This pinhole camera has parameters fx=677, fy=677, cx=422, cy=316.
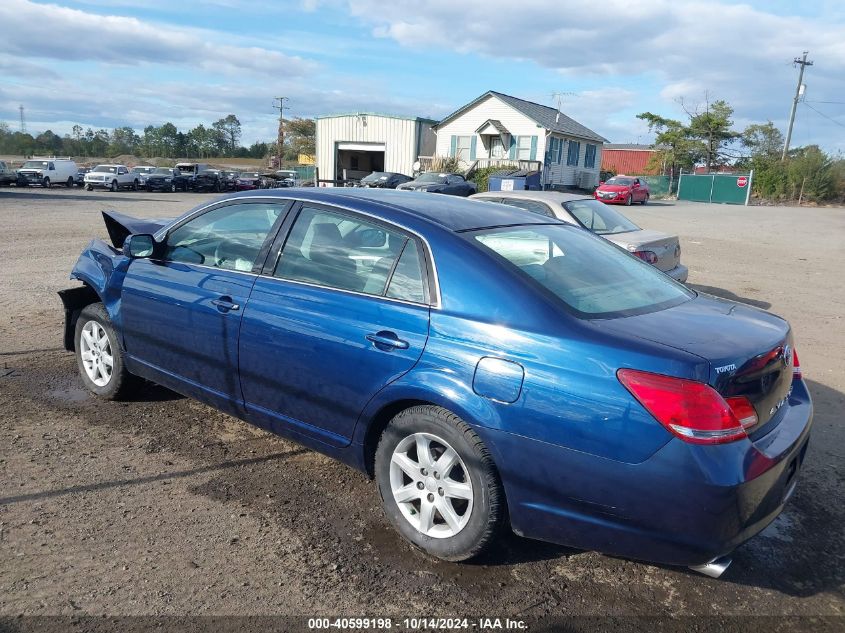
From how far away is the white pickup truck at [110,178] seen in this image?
37.5 m

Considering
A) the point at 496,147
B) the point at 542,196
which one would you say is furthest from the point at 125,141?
the point at 542,196

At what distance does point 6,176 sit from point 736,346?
42.2m

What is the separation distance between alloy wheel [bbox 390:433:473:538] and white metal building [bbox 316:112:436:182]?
43101 mm

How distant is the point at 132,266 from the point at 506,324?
9.38 feet

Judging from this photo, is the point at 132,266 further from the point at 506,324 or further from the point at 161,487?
the point at 506,324

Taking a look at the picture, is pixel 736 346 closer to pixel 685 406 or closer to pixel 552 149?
pixel 685 406

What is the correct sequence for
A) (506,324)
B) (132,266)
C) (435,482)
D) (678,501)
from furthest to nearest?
(132,266) < (435,482) < (506,324) < (678,501)

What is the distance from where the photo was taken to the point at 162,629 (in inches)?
103

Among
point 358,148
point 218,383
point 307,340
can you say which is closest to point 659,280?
point 307,340

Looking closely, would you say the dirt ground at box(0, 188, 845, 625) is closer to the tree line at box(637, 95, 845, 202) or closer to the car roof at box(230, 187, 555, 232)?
the car roof at box(230, 187, 555, 232)

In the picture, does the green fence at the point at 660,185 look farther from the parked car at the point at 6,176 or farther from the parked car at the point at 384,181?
the parked car at the point at 6,176

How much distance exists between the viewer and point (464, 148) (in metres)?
43.9

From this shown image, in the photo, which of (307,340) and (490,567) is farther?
(307,340)

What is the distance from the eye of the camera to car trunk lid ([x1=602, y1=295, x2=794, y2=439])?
2.65 meters
